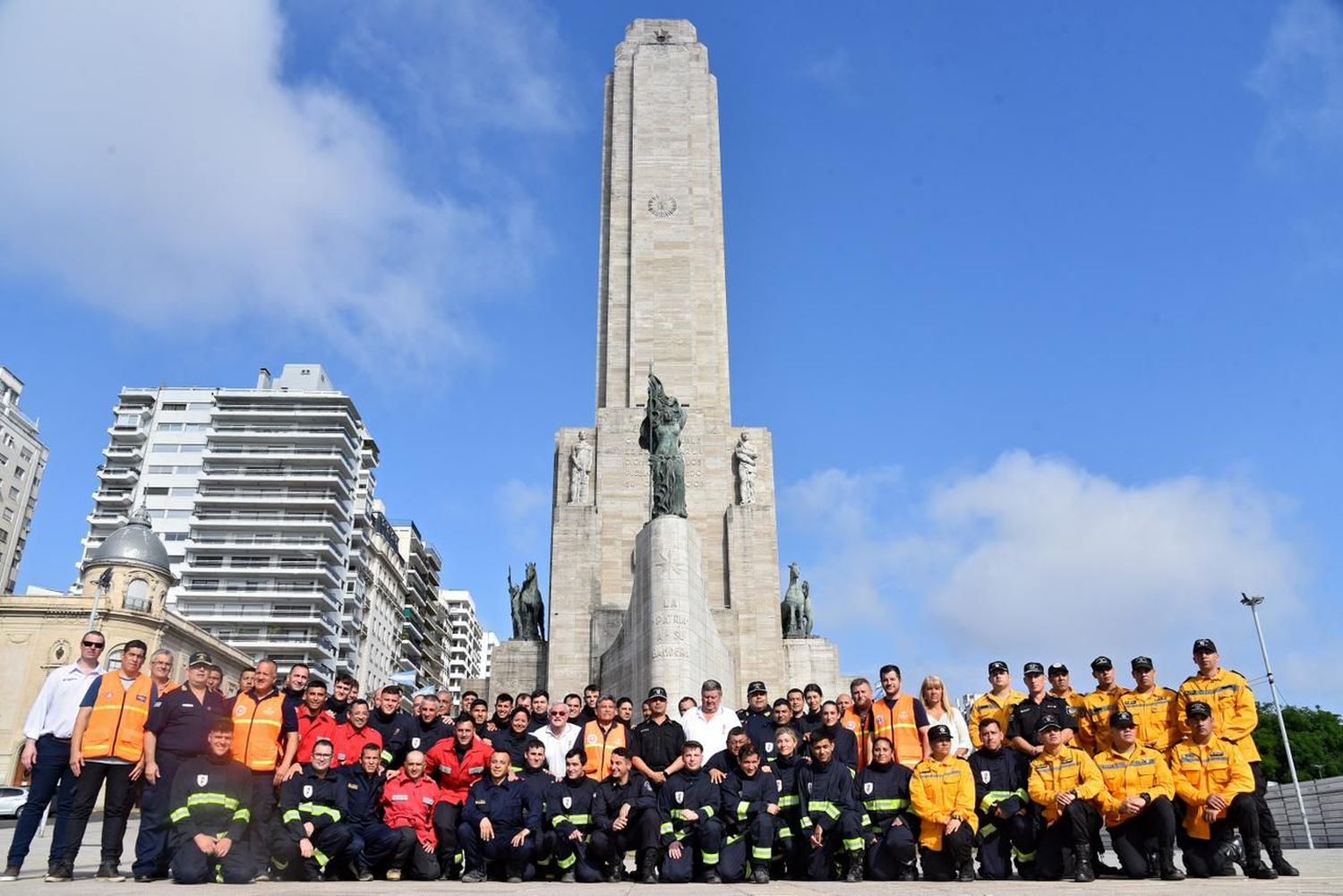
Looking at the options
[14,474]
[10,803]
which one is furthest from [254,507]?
[10,803]

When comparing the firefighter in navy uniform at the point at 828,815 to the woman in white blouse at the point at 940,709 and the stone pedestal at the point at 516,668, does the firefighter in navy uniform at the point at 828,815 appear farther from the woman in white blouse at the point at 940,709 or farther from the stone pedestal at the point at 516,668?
the stone pedestal at the point at 516,668

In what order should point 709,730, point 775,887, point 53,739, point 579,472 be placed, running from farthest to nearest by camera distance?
point 579,472 → point 709,730 → point 53,739 → point 775,887

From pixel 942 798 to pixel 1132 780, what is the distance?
4.16ft

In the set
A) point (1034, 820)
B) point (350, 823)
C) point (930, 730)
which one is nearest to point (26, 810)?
point (350, 823)

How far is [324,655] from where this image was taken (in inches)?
2096

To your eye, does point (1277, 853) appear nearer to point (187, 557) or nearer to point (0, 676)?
point (0, 676)

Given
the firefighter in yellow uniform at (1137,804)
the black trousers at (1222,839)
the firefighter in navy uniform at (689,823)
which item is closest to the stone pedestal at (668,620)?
the firefighter in navy uniform at (689,823)

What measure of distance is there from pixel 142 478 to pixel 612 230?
41976 mm

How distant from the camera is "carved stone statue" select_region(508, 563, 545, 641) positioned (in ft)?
71.3

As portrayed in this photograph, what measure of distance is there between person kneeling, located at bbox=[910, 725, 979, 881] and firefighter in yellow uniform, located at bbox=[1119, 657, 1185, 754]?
141 centimetres

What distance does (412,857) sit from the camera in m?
6.91

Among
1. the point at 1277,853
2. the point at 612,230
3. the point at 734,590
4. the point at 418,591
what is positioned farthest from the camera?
the point at 418,591

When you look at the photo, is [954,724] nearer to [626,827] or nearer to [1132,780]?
[1132,780]

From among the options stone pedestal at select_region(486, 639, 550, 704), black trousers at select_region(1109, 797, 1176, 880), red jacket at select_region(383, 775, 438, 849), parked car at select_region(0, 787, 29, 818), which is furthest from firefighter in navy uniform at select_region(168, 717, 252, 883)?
parked car at select_region(0, 787, 29, 818)
